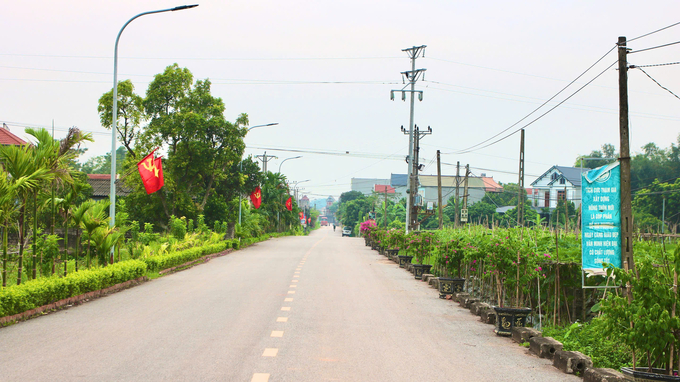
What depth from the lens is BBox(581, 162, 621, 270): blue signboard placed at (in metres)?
8.88

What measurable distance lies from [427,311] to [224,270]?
10.4m

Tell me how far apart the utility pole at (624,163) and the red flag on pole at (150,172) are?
41.2ft

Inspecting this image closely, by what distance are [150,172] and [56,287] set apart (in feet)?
19.9

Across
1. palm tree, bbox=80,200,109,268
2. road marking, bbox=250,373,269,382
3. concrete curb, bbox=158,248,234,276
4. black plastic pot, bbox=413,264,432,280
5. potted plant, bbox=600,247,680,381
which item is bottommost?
concrete curb, bbox=158,248,234,276

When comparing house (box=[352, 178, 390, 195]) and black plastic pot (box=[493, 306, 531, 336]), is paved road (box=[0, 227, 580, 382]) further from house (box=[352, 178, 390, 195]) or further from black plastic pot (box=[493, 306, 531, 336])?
house (box=[352, 178, 390, 195])

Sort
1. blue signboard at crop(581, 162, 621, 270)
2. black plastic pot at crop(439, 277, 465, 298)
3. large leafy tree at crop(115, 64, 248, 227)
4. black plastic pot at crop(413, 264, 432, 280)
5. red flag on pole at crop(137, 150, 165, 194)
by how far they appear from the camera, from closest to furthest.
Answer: blue signboard at crop(581, 162, 621, 270) < black plastic pot at crop(439, 277, 465, 298) < red flag on pole at crop(137, 150, 165, 194) < black plastic pot at crop(413, 264, 432, 280) < large leafy tree at crop(115, 64, 248, 227)

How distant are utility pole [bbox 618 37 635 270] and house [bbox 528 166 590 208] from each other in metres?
54.7

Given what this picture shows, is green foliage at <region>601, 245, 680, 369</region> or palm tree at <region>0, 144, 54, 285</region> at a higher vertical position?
palm tree at <region>0, 144, 54, 285</region>

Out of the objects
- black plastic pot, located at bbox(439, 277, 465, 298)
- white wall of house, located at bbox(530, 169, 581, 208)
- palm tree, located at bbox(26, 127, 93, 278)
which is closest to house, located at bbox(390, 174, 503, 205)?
white wall of house, located at bbox(530, 169, 581, 208)

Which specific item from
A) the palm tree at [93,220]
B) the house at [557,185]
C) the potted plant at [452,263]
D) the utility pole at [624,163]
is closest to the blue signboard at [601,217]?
the utility pole at [624,163]

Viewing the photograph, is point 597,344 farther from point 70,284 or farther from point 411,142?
point 411,142

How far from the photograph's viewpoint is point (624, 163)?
29.3ft

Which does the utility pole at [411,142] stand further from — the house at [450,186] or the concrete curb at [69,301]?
the house at [450,186]

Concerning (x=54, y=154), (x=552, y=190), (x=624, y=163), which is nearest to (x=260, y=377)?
(x=624, y=163)
